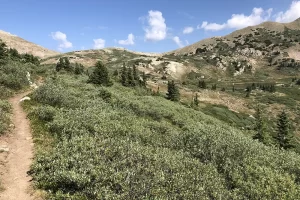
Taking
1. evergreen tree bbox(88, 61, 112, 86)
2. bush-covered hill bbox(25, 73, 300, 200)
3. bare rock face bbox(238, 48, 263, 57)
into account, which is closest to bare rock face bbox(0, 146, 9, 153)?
bush-covered hill bbox(25, 73, 300, 200)

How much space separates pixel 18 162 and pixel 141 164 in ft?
25.4

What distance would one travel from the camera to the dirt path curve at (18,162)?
14641mm

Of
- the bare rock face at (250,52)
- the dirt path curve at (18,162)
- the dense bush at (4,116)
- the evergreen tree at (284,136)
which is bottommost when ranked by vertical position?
the evergreen tree at (284,136)

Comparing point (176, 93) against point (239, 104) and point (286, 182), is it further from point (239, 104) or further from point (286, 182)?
point (286, 182)

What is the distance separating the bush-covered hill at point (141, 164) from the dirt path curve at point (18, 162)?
24.6 inches

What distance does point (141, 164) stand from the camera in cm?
1644

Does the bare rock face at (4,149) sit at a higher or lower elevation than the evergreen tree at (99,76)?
lower

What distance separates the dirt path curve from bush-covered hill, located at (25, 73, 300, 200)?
0.63 meters

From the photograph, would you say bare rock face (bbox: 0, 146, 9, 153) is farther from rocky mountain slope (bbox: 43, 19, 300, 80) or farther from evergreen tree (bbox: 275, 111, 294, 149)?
rocky mountain slope (bbox: 43, 19, 300, 80)

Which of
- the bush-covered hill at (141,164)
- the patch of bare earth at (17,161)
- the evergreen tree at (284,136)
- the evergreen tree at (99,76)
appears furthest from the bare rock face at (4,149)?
the evergreen tree at (284,136)

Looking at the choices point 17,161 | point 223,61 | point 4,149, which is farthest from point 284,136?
point 223,61

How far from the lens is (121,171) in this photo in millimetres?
14867

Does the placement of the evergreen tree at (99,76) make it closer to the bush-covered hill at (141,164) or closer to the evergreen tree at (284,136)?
the bush-covered hill at (141,164)

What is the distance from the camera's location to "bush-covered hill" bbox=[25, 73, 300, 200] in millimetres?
14172
